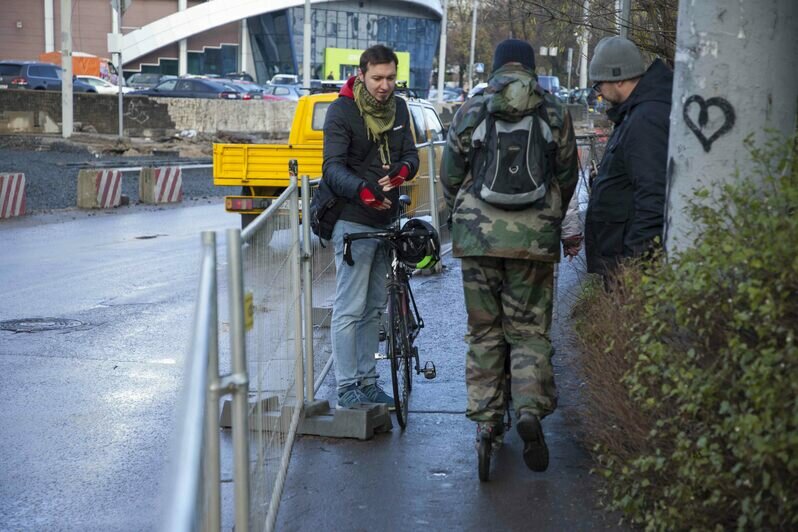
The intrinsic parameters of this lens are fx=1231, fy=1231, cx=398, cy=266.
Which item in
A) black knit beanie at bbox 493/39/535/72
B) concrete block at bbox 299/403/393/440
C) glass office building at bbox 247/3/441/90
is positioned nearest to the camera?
black knit beanie at bbox 493/39/535/72

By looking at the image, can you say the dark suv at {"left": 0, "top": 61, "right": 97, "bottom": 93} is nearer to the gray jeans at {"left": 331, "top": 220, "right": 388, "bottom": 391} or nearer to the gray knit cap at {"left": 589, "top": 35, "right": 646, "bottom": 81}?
the gray jeans at {"left": 331, "top": 220, "right": 388, "bottom": 391}

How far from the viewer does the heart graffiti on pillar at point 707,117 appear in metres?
4.77

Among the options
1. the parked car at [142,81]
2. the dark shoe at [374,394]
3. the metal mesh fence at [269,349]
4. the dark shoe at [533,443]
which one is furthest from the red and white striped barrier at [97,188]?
the parked car at [142,81]

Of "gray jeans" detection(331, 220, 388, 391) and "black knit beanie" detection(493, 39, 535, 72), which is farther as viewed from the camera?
"gray jeans" detection(331, 220, 388, 391)

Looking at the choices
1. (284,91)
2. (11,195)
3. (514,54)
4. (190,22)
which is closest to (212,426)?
(514,54)

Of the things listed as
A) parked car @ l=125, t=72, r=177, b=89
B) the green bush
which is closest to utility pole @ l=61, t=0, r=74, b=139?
parked car @ l=125, t=72, r=177, b=89

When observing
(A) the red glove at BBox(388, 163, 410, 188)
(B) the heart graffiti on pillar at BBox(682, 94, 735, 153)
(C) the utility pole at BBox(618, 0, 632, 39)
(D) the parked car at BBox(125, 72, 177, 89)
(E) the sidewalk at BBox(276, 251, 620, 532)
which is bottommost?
(E) the sidewalk at BBox(276, 251, 620, 532)

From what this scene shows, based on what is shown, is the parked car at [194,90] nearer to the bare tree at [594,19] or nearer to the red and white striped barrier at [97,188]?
the red and white striped barrier at [97,188]

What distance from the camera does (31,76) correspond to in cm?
5656

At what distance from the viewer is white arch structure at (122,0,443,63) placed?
9481 centimetres

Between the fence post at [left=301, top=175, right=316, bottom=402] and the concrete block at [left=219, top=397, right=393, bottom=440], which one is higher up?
the fence post at [left=301, top=175, right=316, bottom=402]

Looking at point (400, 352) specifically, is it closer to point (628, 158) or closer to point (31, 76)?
point (628, 158)

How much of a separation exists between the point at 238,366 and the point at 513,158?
7.55 feet

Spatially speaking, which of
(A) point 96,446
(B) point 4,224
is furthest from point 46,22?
(A) point 96,446
